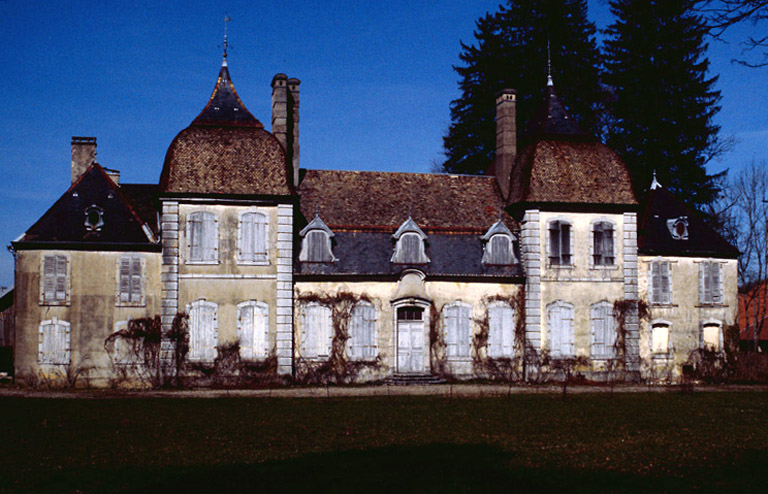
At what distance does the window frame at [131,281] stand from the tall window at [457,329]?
342 inches

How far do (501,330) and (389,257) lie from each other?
394cm

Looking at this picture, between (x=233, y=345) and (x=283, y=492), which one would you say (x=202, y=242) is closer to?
(x=233, y=345)

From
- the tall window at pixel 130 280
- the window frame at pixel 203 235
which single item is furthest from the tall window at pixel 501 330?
the tall window at pixel 130 280

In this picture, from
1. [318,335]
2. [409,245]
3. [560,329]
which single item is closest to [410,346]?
[318,335]

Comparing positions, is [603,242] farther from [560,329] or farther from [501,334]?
[501,334]

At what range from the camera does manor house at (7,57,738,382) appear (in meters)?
23.8

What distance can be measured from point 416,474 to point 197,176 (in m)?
15.1

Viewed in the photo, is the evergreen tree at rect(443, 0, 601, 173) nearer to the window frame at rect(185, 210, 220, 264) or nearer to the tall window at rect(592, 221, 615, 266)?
the tall window at rect(592, 221, 615, 266)

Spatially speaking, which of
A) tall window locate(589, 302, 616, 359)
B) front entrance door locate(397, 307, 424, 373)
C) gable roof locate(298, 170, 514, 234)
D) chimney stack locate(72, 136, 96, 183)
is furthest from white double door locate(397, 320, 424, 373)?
chimney stack locate(72, 136, 96, 183)

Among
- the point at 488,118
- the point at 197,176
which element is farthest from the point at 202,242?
the point at 488,118

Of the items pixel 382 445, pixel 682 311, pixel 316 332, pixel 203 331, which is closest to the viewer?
pixel 382 445

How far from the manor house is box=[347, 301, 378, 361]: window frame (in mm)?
57

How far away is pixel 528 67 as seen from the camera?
3881 cm

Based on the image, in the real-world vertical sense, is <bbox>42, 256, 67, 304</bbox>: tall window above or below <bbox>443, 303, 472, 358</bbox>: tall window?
above
